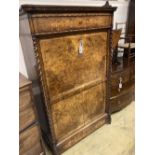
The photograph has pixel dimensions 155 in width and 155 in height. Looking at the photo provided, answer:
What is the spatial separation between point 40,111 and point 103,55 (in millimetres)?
958

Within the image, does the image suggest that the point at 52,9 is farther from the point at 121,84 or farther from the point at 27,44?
the point at 121,84

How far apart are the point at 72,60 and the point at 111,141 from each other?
42.0 inches

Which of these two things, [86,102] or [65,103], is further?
[86,102]

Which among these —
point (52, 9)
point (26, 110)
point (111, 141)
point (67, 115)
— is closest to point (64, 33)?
point (52, 9)

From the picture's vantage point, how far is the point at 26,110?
45.4 inches

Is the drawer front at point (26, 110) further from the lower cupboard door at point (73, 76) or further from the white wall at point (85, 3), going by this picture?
the white wall at point (85, 3)

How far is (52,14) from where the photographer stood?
113 centimetres

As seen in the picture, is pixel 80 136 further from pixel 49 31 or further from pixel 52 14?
pixel 52 14

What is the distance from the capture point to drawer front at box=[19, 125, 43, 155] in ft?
3.89

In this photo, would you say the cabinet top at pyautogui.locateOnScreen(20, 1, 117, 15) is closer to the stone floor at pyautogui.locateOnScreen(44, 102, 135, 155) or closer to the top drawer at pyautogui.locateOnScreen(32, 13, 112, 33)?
the top drawer at pyautogui.locateOnScreen(32, 13, 112, 33)

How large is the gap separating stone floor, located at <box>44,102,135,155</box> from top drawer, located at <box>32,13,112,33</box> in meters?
1.26

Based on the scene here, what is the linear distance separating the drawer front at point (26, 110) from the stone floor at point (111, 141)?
0.67 metres

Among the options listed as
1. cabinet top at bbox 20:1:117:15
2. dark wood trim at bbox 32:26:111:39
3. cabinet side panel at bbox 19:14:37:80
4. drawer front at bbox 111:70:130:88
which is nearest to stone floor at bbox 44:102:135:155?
drawer front at bbox 111:70:130:88
